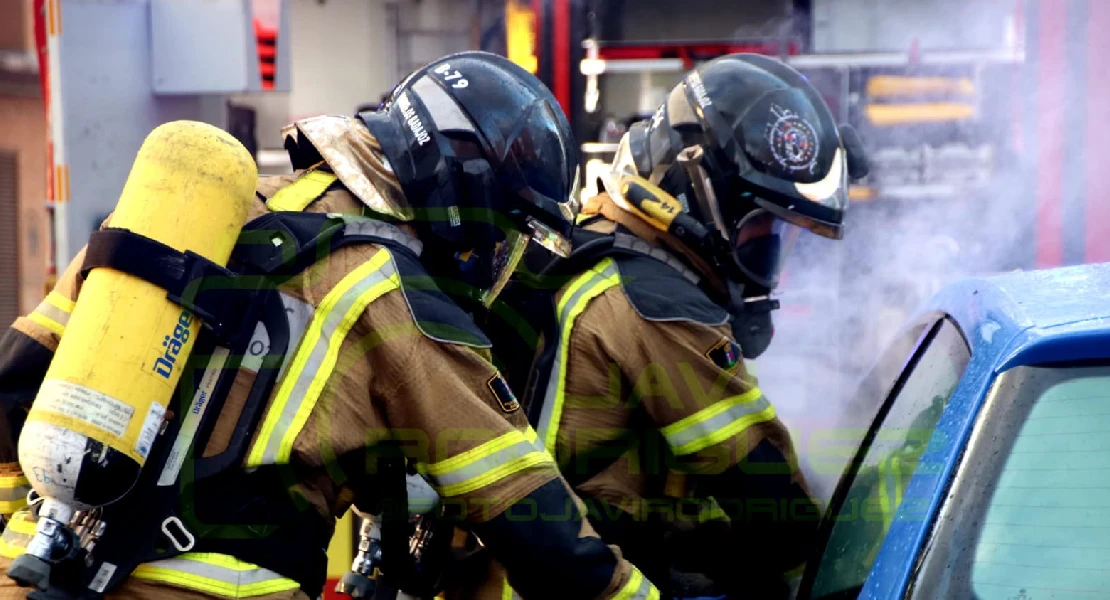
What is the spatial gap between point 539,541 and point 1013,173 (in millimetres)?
4770

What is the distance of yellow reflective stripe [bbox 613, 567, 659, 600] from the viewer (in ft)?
7.21

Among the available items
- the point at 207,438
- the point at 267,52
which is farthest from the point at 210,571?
the point at 267,52

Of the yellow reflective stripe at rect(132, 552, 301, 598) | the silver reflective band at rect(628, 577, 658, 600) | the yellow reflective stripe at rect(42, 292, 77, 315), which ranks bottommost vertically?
the silver reflective band at rect(628, 577, 658, 600)

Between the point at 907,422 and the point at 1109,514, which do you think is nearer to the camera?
the point at 1109,514

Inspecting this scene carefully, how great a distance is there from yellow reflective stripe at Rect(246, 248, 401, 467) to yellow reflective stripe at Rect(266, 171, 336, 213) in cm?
21

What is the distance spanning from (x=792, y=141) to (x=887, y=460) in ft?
3.39

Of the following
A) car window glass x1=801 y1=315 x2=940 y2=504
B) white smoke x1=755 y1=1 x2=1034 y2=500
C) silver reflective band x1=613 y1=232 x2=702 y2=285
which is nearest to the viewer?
car window glass x1=801 y1=315 x2=940 y2=504

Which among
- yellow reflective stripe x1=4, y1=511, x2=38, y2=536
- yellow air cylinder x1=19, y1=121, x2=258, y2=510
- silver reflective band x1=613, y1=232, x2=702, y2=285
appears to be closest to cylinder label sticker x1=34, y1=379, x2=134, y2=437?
yellow air cylinder x1=19, y1=121, x2=258, y2=510

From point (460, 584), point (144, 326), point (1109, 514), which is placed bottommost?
point (460, 584)

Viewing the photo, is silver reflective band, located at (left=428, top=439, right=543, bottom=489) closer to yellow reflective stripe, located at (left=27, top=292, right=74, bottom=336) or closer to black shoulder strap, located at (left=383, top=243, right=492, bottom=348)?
black shoulder strap, located at (left=383, top=243, right=492, bottom=348)

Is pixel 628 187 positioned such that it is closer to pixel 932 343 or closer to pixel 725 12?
pixel 932 343

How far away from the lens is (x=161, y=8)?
6070mm

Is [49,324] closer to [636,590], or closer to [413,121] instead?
[413,121]

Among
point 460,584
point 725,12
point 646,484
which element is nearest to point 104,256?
point 460,584
